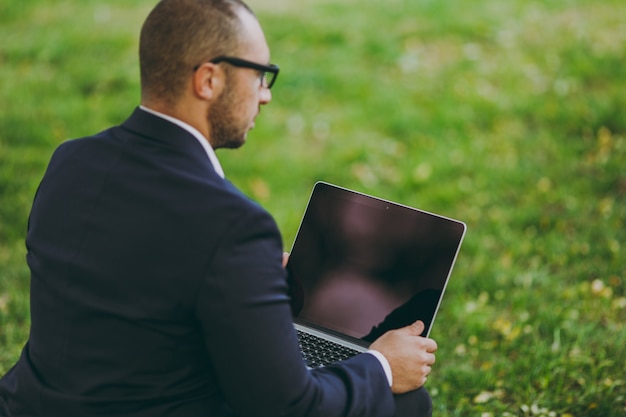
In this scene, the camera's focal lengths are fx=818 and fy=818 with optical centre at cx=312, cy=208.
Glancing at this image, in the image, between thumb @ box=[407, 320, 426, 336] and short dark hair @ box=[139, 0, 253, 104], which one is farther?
thumb @ box=[407, 320, 426, 336]

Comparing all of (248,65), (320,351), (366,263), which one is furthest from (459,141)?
(248,65)

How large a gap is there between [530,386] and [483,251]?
1.31m

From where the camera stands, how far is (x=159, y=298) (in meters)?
1.91

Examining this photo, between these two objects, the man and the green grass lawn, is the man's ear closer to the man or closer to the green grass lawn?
the man

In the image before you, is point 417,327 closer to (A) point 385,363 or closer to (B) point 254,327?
(A) point 385,363

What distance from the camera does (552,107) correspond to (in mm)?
5902

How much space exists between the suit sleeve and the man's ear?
15.1 inches

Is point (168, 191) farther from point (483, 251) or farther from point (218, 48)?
point (483, 251)

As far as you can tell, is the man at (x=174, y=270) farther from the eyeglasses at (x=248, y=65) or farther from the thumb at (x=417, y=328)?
the thumb at (x=417, y=328)

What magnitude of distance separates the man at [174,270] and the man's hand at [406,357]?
0.08 feet

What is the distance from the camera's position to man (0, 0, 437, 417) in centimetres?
187

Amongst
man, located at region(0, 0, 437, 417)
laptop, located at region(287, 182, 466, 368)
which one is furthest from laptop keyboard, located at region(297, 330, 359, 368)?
man, located at region(0, 0, 437, 417)

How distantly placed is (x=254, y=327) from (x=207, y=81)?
64 cm

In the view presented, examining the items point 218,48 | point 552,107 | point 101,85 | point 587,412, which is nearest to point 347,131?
point 552,107
